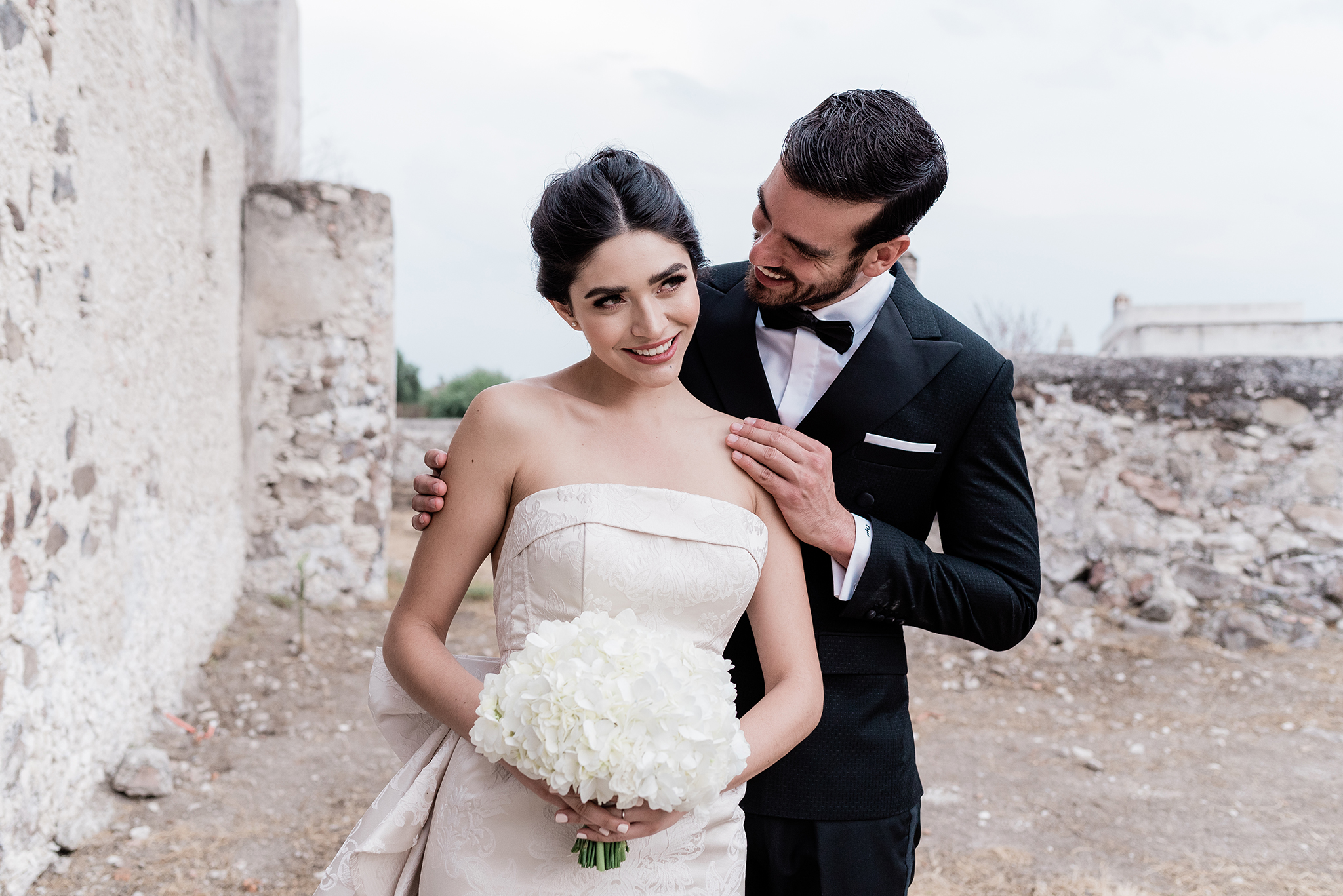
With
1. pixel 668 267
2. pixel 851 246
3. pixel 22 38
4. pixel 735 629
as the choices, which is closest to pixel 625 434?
pixel 668 267

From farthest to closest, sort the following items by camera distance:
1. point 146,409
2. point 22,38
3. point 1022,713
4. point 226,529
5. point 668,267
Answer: point 226,529 < point 1022,713 < point 146,409 < point 22,38 < point 668,267

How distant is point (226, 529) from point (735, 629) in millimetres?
5749

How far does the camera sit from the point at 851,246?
218cm

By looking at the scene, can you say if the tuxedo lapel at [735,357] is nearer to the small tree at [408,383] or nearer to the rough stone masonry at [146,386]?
the rough stone masonry at [146,386]

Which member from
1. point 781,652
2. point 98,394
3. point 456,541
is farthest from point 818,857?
point 98,394

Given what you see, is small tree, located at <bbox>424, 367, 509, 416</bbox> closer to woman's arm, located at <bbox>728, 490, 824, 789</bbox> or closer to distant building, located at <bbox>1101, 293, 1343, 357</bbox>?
distant building, located at <bbox>1101, 293, 1343, 357</bbox>

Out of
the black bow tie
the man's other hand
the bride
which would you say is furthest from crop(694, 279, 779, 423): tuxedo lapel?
the man's other hand

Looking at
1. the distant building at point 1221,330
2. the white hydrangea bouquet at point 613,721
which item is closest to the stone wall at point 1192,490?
the white hydrangea bouquet at point 613,721

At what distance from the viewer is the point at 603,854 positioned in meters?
1.73

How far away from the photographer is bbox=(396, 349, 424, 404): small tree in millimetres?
24719

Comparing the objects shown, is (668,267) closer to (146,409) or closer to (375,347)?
(146,409)

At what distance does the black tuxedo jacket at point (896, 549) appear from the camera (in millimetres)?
2141

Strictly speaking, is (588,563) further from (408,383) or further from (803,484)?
(408,383)

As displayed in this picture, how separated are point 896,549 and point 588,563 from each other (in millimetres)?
684
